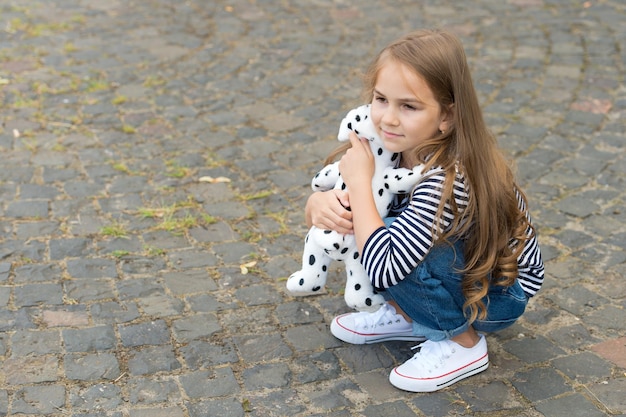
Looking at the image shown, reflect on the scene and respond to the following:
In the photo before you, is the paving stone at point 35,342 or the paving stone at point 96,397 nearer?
the paving stone at point 96,397

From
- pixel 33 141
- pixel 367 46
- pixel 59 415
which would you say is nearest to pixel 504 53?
pixel 367 46

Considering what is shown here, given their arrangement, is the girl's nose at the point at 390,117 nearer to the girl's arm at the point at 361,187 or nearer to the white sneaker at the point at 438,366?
the girl's arm at the point at 361,187

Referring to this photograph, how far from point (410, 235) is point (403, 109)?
42 centimetres

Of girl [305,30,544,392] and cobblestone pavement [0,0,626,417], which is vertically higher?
girl [305,30,544,392]

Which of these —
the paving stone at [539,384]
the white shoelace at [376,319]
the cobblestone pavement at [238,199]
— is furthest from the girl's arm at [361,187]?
the paving stone at [539,384]

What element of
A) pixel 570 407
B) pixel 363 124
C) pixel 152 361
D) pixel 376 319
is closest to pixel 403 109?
pixel 363 124

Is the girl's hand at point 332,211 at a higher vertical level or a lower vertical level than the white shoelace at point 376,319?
higher

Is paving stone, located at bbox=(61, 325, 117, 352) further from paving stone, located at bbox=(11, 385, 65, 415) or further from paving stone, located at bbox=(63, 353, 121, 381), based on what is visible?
paving stone, located at bbox=(11, 385, 65, 415)

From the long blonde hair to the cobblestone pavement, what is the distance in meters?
0.46

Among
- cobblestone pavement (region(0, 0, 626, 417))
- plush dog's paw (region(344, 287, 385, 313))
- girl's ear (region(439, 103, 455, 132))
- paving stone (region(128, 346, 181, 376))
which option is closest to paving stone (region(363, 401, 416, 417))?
cobblestone pavement (region(0, 0, 626, 417))

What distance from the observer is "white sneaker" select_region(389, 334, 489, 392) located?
3070 millimetres

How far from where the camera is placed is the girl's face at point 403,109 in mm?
2875

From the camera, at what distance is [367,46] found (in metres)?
6.40

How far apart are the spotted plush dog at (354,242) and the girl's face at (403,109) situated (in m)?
0.09
